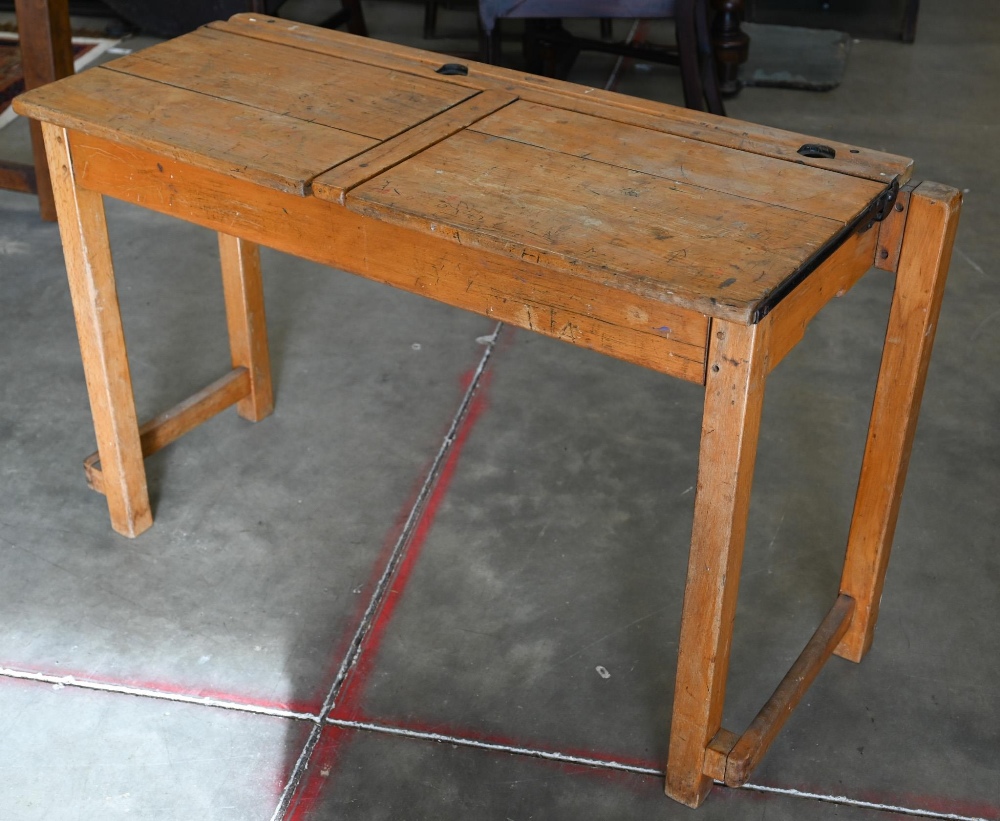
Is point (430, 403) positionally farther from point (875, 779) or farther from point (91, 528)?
point (875, 779)

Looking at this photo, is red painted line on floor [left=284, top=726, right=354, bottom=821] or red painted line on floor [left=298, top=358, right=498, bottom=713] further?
red painted line on floor [left=298, top=358, right=498, bottom=713]

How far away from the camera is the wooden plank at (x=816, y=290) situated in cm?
135

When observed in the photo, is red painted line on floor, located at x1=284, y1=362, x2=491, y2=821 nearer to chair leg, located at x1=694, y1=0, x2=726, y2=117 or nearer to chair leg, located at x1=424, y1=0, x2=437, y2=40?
chair leg, located at x1=694, y1=0, x2=726, y2=117

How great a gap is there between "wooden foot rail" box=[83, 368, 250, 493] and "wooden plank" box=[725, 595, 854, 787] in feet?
3.97

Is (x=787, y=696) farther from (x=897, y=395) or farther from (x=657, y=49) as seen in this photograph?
(x=657, y=49)

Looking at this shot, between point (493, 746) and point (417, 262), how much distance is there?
2.44 ft

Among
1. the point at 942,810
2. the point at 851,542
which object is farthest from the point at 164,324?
the point at 942,810

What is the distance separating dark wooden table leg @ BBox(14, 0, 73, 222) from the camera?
3.15 meters

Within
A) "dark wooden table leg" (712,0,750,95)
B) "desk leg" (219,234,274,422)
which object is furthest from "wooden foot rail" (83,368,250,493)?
"dark wooden table leg" (712,0,750,95)

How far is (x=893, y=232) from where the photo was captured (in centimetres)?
153

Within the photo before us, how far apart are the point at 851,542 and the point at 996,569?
451 millimetres

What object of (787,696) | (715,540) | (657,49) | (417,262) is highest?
(417,262)

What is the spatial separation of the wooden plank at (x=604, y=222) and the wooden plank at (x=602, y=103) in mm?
180

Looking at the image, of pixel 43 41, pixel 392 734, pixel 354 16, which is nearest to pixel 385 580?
pixel 392 734
